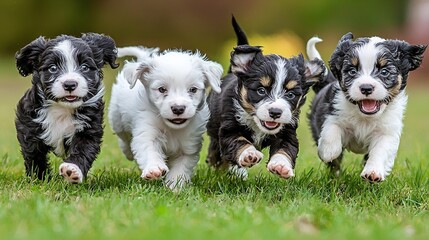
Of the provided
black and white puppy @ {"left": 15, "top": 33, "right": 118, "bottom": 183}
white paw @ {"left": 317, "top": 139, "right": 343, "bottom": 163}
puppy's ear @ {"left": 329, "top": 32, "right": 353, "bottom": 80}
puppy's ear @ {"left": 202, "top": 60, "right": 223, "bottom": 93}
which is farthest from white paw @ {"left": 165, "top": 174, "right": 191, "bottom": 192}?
puppy's ear @ {"left": 329, "top": 32, "right": 353, "bottom": 80}

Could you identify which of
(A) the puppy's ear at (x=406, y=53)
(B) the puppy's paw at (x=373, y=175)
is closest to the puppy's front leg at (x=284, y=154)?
(B) the puppy's paw at (x=373, y=175)

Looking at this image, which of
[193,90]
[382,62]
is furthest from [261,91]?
[382,62]

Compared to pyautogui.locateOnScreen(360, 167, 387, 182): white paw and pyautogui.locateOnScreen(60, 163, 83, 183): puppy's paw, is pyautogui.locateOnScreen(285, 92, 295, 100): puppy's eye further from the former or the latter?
pyautogui.locateOnScreen(60, 163, 83, 183): puppy's paw

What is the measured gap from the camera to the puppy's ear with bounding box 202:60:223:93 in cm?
654

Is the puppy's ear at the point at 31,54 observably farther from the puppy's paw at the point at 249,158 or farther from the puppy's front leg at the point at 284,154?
the puppy's front leg at the point at 284,154

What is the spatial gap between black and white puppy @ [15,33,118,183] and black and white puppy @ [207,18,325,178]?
107cm

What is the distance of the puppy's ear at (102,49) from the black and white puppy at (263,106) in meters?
1.00

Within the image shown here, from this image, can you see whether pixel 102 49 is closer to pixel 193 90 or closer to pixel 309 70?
pixel 193 90

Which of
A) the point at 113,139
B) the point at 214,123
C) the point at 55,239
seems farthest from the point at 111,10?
the point at 55,239

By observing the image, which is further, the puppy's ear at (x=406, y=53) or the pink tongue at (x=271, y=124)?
the puppy's ear at (x=406, y=53)

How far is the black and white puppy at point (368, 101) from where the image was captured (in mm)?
6258

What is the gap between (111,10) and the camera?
33.3 metres

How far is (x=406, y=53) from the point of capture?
255 inches

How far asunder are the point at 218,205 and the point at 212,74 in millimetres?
1432
